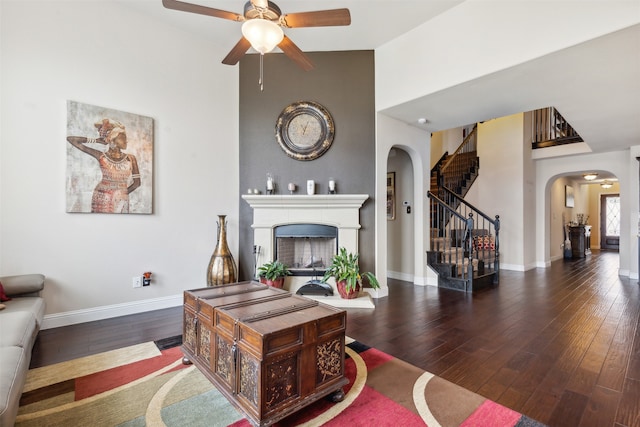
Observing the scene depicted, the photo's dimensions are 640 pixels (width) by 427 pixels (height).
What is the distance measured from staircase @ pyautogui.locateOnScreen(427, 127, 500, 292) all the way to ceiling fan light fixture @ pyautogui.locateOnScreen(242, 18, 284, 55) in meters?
3.98

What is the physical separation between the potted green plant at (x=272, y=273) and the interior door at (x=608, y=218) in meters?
13.3

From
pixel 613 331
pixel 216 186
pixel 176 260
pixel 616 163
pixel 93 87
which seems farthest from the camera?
pixel 616 163

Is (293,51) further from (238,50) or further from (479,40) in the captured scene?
(479,40)

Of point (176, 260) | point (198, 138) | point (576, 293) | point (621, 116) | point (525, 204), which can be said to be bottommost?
point (576, 293)

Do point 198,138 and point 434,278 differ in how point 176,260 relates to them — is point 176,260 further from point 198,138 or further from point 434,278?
point 434,278

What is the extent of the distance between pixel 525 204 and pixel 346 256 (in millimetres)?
5221

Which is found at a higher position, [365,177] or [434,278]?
[365,177]

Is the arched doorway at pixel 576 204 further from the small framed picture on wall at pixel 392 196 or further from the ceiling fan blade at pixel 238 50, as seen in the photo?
the ceiling fan blade at pixel 238 50

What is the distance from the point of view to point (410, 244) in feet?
18.4

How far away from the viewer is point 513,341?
2.84 meters

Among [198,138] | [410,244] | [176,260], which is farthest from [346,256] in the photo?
[198,138]

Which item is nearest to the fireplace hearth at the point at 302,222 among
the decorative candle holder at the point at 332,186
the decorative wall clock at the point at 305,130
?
the decorative candle holder at the point at 332,186

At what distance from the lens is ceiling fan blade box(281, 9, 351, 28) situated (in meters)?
2.33

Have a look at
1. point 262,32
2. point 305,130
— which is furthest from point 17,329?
point 305,130
